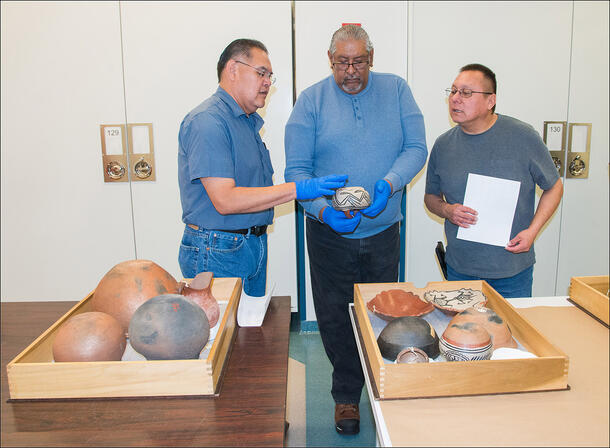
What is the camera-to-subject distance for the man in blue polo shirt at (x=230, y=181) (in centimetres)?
154

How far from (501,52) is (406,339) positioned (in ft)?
7.56

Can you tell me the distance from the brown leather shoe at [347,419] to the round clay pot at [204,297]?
39.6 inches

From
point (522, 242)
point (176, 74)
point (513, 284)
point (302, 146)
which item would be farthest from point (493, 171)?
point (176, 74)

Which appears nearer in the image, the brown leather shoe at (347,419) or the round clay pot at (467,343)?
the round clay pot at (467,343)

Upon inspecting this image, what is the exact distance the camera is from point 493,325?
1112 millimetres

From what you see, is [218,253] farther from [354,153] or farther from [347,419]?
[347,419]

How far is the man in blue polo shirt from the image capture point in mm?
1540

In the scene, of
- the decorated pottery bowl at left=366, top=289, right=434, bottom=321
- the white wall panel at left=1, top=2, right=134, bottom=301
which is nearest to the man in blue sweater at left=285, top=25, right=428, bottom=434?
the decorated pottery bowl at left=366, top=289, right=434, bottom=321

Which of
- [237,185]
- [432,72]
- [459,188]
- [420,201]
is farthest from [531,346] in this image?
[432,72]

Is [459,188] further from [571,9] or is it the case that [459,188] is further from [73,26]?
[73,26]

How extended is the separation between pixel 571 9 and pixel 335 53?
1.89 m

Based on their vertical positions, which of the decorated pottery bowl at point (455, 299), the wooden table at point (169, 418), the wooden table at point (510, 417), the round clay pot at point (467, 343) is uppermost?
the round clay pot at point (467, 343)

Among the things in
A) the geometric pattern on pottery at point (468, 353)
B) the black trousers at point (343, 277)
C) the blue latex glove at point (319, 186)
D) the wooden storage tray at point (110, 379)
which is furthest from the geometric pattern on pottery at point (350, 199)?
the wooden storage tray at point (110, 379)

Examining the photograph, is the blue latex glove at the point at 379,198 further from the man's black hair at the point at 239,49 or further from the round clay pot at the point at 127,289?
the round clay pot at the point at 127,289
